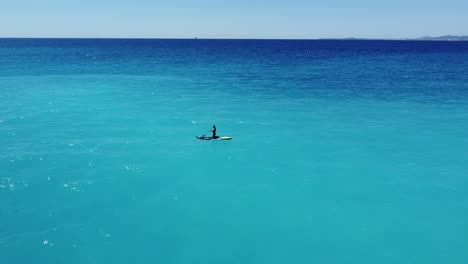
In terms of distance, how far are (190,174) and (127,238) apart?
977 cm

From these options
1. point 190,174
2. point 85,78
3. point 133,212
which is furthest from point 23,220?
point 85,78

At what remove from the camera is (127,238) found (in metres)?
22.7

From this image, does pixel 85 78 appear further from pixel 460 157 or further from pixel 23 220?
pixel 460 157

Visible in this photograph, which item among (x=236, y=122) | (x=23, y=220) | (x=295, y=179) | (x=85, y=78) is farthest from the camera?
(x=85, y=78)

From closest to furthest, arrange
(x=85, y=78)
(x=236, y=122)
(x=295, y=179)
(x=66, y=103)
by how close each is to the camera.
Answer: (x=295, y=179) < (x=236, y=122) < (x=66, y=103) < (x=85, y=78)

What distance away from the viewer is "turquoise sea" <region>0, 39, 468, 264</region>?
72.8 ft

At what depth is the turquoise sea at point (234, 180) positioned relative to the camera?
2219cm

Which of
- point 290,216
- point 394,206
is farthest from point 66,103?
point 394,206

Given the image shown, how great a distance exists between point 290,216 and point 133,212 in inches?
413

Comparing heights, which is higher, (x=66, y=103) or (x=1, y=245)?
(x=66, y=103)

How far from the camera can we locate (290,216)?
83.4 feet

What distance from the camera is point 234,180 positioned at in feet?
100

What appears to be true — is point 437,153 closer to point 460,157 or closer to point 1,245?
point 460,157

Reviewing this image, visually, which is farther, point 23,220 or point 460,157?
point 460,157
